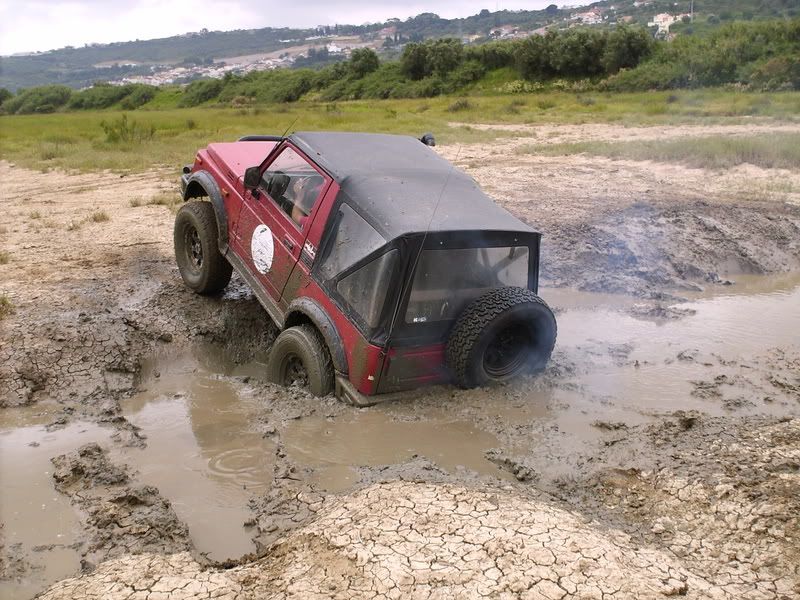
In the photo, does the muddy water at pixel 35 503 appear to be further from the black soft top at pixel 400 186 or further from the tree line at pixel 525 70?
the tree line at pixel 525 70

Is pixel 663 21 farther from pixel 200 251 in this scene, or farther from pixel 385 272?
pixel 385 272

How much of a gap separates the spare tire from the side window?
57.2 inches

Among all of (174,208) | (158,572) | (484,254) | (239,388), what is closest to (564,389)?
(484,254)

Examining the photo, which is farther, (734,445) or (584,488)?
(734,445)

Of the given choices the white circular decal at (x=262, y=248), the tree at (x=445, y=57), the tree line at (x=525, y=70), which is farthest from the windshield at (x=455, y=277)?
the tree at (x=445, y=57)

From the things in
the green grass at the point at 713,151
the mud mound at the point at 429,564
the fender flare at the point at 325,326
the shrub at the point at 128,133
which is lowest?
the mud mound at the point at 429,564

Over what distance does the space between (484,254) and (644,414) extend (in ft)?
5.24

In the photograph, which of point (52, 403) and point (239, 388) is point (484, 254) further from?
point (52, 403)

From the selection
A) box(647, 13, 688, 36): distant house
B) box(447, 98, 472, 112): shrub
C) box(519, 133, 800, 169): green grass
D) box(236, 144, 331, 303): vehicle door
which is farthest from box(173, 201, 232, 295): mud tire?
box(647, 13, 688, 36): distant house

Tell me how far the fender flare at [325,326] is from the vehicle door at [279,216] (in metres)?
0.38

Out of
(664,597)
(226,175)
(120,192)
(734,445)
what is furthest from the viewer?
(120,192)

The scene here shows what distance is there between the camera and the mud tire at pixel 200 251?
661 cm

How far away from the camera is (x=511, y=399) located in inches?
205

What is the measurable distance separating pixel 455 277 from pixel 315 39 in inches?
1547
